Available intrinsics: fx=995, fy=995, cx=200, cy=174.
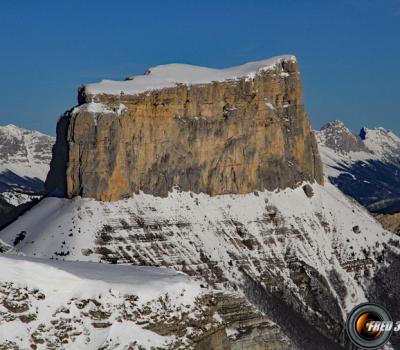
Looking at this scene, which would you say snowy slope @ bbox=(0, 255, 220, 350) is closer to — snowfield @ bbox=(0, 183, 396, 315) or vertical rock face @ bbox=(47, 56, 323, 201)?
snowfield @ bbox=(0, 183, 396, 315)

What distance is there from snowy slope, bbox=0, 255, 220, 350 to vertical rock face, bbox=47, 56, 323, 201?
134 m

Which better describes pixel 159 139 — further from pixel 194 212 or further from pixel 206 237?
pixel 206 237

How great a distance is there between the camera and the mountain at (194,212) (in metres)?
166

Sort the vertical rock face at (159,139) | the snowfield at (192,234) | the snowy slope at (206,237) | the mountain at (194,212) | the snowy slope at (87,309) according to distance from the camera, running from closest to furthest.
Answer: the snowy slope at (87,309) → the snowfield at (192,234) → the snowy slope at (206,237) → the mountain at (194,212) → the vertical rock face at (159,139)

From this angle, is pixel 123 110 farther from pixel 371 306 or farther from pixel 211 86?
pixel 371 306

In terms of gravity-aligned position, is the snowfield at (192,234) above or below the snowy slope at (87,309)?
above

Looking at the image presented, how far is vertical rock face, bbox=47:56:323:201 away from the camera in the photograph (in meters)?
178

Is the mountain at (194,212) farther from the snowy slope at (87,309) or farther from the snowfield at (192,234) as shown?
the snowy slope at (87,309)

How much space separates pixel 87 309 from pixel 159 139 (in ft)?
487

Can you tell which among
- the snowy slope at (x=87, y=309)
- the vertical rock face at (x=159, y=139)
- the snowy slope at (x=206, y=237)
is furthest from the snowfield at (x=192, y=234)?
the snowy slope at (x=87, y=309)

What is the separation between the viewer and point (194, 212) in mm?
183375

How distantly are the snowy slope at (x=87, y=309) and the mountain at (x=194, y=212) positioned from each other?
108309 millimetres

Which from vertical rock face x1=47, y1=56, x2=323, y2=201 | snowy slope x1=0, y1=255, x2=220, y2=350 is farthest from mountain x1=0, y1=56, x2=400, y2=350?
snowy slope x1=0, y1=255, x2=220, y2=350

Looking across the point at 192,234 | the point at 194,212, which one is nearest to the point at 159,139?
the point at 194,212
